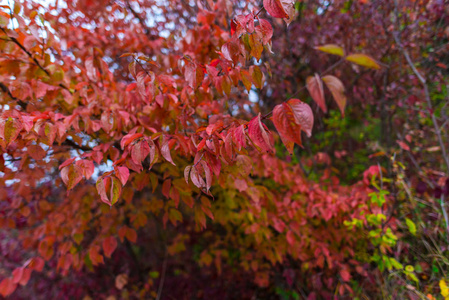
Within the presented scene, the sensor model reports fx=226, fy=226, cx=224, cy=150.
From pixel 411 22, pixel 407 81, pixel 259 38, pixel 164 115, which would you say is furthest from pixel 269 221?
pixel 411 22

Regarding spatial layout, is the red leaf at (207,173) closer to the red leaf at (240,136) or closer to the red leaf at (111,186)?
the red leaf at (240,136)

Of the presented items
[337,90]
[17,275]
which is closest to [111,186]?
[337,90]

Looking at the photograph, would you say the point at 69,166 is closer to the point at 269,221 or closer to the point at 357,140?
the point at 269,221

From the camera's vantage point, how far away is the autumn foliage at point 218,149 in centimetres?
102

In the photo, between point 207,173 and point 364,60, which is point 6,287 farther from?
point 364,60

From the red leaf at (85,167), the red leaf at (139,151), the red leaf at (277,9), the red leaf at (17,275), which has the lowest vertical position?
the red leaf at (17,275)

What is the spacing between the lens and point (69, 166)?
98cm

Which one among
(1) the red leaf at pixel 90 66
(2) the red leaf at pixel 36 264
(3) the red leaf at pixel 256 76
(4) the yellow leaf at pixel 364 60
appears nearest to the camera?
(4) the yellow leaf at pixel 364 60

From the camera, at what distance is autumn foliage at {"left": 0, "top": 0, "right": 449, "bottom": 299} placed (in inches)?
40.2

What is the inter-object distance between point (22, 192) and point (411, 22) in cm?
472

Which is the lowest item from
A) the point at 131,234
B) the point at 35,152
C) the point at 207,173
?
the point at 131,234

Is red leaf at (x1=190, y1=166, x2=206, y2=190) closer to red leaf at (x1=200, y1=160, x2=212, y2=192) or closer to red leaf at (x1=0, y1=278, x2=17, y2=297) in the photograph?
red leaf at (x1=200, y1=160, x2=212, y2=192)

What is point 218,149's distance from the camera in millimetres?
926

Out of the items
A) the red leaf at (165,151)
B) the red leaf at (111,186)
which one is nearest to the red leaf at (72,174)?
the red leaf at (111,186)
